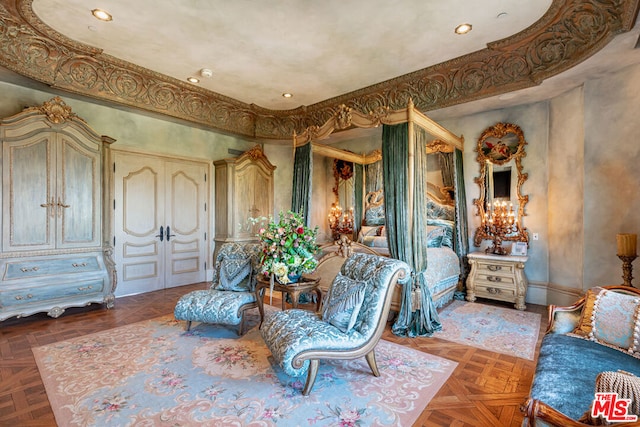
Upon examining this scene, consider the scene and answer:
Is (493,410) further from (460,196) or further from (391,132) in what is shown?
(460,196)

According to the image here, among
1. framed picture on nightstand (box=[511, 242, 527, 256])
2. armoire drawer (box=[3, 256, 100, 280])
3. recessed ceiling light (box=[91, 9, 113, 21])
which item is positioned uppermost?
recessed ceiling light (box=[91, 9, 113, 21])

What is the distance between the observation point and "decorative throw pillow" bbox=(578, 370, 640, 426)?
1.18 metres

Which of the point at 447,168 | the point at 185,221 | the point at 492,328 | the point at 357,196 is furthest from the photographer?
the point at 357,196

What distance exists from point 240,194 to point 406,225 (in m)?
3.95

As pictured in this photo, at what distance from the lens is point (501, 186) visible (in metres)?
5.09

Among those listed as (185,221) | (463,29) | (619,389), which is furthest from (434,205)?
(185,221)

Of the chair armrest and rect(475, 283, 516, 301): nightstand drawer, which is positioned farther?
rect(475, 283, 516, 301): nightstand drawer

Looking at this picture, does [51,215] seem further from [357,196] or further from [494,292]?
[494,292]

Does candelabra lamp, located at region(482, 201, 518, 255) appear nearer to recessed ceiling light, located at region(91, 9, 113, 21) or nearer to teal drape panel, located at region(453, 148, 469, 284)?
teal drape panel, located at region(453, 148, 469, 284)

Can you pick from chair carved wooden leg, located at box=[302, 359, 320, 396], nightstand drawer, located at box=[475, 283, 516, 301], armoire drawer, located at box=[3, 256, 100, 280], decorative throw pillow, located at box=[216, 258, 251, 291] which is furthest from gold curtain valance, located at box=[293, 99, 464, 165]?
armoire drawer, located at box=[3, 256, 100, 280]

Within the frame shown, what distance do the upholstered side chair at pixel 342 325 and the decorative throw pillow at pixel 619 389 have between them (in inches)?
56.5

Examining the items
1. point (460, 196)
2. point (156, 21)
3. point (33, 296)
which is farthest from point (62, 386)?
point (460, 196)

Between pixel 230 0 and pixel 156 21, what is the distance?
1.06 metres

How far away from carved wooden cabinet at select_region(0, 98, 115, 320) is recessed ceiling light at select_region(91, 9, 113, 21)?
4.54ft
